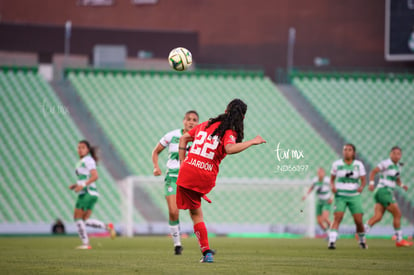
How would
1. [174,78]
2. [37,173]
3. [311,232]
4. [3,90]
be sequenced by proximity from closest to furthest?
[311,232] < [37,173] < [3,90] < [174,78]

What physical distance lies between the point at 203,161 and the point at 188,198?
0.50 metres

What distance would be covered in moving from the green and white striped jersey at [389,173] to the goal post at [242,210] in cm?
624

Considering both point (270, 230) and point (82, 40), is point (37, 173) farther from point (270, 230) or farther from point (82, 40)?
point (82, 40)

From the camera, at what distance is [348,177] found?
1241 centimetres

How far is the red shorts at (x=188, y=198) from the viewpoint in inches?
313

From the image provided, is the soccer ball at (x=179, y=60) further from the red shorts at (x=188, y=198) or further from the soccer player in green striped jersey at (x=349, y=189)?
the soccer player in green striped jersey at (x=349, y=189)

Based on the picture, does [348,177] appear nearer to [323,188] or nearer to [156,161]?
[156,161]

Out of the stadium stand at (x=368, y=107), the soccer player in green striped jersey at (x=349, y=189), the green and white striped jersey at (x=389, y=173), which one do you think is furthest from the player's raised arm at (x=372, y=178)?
the stadium stand at (x=368, y=107)

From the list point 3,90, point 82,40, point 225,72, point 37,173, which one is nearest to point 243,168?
→ point 225,72

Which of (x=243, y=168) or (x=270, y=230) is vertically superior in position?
A: (x=243, y=168)

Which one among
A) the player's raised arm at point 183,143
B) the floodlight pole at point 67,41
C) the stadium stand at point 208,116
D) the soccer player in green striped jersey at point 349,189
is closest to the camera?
the player's raised arm at point 183,143

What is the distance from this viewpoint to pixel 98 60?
28.9m

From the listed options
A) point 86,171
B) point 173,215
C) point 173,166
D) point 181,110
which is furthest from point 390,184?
point 181,110

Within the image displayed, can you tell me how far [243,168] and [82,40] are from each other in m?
10.6
